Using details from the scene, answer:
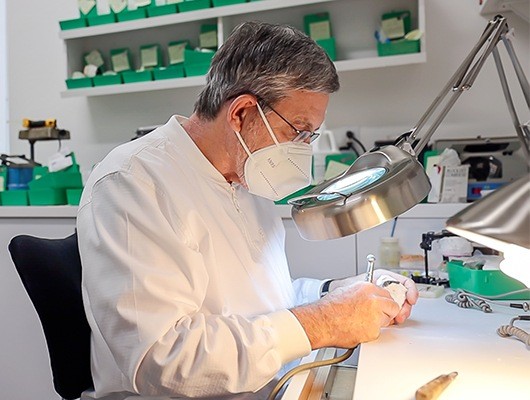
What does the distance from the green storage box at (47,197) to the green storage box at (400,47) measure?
1.36 metres

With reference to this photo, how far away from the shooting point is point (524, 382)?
65 centimetres

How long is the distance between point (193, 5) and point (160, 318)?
1.58 m

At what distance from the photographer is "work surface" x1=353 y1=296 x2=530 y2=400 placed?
24.6 inches

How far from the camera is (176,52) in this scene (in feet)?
7.08

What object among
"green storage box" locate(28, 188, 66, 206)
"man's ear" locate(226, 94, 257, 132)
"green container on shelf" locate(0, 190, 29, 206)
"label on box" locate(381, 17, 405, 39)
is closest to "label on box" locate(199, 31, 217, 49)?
"label on box" locate(381, 17, 405, 39)

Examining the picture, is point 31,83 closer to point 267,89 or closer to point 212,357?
point 267,89

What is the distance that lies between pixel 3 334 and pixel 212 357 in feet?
5.29

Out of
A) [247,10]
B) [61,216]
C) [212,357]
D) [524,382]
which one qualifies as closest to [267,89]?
[212,357]

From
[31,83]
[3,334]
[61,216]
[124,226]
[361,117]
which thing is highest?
[31,83]

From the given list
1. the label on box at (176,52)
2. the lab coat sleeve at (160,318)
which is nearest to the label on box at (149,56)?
the label on box at (176,52)

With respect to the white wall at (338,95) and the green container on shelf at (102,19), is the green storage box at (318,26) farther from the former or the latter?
the green container on shelf at (102,19)

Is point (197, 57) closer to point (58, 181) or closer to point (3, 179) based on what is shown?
point (58, 181)

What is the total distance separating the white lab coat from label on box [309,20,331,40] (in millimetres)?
1185

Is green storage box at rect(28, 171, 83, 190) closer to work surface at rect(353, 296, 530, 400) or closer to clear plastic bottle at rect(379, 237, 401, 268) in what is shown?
clear plastic bottle at rect(379, 237, 401, 268)
